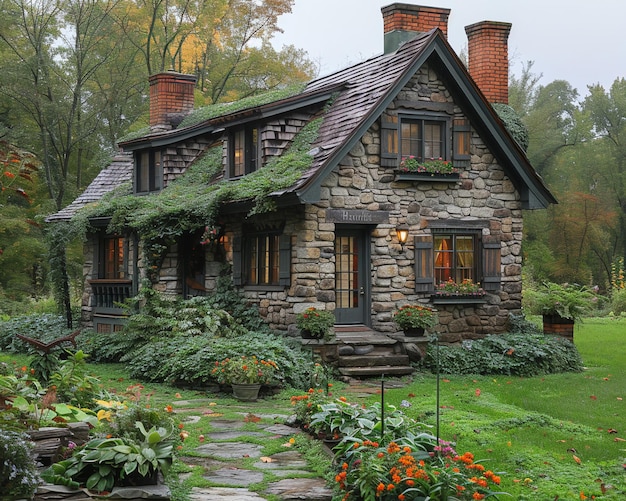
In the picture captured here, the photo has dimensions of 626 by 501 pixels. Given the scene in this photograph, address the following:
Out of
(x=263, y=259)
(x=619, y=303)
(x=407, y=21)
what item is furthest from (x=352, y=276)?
(x=619, y=303)

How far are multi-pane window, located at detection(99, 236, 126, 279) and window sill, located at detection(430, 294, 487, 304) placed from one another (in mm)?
8047

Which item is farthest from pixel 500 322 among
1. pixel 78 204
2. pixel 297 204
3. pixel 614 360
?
pixel 78 204

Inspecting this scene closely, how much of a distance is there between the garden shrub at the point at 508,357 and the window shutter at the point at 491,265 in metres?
1.05

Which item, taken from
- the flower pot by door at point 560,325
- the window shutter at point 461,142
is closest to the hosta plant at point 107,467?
the window shutter at point 461,142

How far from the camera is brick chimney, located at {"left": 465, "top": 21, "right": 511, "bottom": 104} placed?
17.4 metres

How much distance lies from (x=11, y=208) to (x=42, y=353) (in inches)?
731

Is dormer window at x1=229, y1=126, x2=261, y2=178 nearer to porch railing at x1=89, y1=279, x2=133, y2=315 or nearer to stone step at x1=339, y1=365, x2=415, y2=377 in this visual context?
porch railing at x1=89, y1=279, x2=133, y2=315

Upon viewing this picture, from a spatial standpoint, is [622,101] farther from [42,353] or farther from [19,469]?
[19,469]

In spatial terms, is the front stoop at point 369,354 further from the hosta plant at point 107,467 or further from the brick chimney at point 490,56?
the hosta plant at point 107,467

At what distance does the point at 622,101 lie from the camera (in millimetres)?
38906

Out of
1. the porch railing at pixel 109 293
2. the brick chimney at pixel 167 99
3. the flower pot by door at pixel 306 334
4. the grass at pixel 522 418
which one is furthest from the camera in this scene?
the brick chimney at pixel 167 99

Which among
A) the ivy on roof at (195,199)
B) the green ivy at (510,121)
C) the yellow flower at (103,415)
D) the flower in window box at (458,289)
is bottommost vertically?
the yellow flower at (103,415)

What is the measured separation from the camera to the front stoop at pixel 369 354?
45.3ft

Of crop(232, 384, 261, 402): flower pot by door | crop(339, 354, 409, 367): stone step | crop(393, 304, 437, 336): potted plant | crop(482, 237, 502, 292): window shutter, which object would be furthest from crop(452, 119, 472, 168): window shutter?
crop(232, 384, 261, 402): flower pot by door
